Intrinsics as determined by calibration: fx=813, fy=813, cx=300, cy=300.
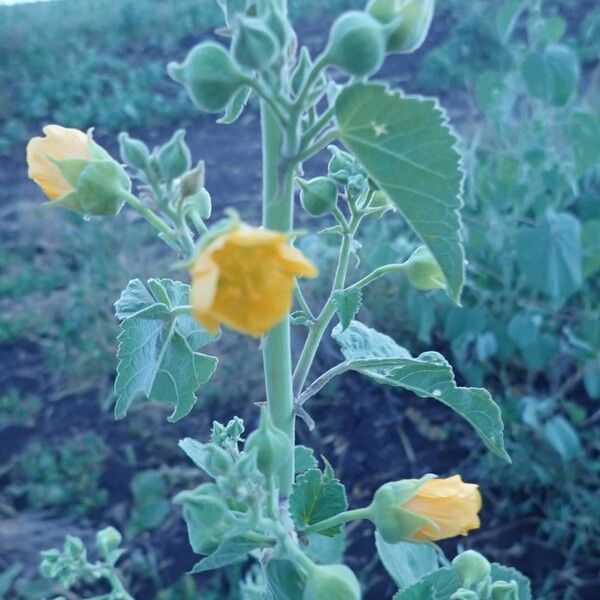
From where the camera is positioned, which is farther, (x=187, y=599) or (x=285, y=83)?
(x=187, y=599)

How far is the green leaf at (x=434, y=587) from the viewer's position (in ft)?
2.86

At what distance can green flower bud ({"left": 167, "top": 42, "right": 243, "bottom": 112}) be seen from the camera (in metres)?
0.67

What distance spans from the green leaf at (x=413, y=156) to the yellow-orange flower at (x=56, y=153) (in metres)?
0.29

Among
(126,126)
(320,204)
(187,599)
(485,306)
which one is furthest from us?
(126,126)

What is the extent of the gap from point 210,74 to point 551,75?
197 centimetres

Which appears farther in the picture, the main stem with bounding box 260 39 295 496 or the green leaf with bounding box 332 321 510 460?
the green leaf with bounding box 332 321 510 460

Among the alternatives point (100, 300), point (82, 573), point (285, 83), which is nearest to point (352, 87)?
point (285, 83)

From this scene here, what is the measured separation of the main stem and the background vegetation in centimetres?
143

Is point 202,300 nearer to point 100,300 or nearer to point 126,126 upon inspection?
point 100,300

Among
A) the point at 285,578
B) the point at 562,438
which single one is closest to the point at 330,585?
the point at 285,578

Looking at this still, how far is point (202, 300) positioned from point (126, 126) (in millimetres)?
5170

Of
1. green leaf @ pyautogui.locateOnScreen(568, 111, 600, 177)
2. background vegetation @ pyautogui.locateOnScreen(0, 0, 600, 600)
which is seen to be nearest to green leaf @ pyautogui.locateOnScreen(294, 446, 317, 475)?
background vegetation @ pyautogui.locateOnScreen(0, 0, 600, 600)

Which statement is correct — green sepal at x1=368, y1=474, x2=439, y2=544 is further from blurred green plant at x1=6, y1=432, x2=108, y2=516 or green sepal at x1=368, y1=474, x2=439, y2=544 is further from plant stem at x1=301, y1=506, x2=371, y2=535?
blurred green plant at x1=6, y1=432, x2=108, y2=516

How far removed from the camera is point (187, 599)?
221cm
